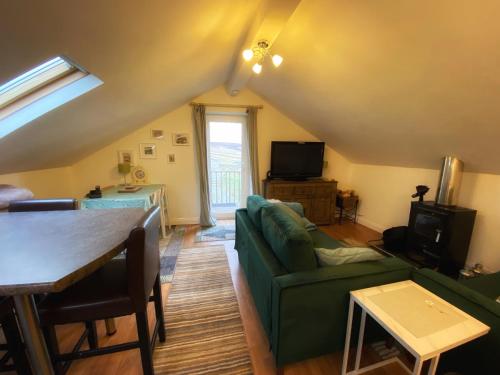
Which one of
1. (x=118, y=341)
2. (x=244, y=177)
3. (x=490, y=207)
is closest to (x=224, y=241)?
(x=244, y=177)

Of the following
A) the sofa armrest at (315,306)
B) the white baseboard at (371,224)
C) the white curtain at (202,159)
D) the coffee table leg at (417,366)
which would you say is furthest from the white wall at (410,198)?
the white curtain at (202,159)

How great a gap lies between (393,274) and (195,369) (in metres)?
1.43

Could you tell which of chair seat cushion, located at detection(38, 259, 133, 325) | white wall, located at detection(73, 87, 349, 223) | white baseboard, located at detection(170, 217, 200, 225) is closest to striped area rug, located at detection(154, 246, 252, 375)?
chair seat cushion, located at detection(38, 259, 133, 325)

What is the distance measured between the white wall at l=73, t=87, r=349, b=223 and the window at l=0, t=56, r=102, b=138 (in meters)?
1.89

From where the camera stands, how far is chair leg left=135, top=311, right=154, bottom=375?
104 cm

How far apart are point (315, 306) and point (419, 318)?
49cm

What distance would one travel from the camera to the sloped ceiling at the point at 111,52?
0.97 metres

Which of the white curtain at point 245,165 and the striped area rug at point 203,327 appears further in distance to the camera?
the white curtain at point 245,165

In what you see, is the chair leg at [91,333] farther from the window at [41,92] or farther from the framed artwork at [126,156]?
the framed artwork at [126,156]

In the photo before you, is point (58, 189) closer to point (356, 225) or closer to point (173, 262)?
point (173, 262)

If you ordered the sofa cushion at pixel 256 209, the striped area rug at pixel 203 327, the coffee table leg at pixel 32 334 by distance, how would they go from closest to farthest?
the coffee table leg at pixel 32 334 < the striped area rug at pixel 203 327 < the sofa cushion at pixel 256 209

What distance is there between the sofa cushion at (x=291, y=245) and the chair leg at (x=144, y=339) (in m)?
0.84

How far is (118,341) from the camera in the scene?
1.55 metres

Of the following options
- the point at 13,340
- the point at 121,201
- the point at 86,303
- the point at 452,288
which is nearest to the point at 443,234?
the point at 452,288
